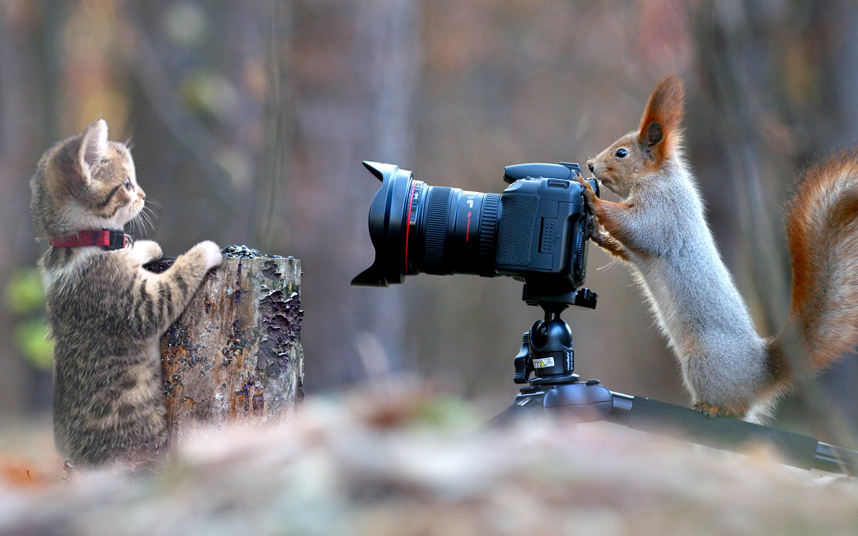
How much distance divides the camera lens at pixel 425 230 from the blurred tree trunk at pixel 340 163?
7.51 feet

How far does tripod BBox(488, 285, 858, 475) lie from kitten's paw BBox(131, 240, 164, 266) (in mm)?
1166

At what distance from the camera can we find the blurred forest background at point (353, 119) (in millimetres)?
4434

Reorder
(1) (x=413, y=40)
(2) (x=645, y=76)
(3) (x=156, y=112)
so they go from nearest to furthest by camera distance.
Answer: (1) (x=413, y=40) < (3) (x=156, y=112) < (2) (x=645, y=76)

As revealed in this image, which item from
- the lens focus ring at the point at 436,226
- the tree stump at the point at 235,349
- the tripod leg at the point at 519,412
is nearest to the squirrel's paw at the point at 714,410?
the tripod leg at the point at 519,412

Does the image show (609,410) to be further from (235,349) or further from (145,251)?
(145,251)

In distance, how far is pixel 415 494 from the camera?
51.8 inches

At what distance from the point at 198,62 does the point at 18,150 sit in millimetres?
3348

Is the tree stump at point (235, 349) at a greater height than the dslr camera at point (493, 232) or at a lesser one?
lesser

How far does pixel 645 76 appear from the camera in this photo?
24.9 ft

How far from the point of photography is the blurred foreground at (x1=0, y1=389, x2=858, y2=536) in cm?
128

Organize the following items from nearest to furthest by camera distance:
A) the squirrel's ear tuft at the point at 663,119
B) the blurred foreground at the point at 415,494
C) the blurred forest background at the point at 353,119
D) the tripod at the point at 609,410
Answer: the blurred foreground at the point at 415,494
the tripod at the point at 609,410
the squirrel's ear tuft at the point at 663,119
the blurred forest background at the point at 353,119

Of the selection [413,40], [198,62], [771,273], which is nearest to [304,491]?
[771,273]

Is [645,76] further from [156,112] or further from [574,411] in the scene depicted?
[574,411]

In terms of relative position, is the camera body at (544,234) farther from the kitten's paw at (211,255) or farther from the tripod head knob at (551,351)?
the kitten's paw at (211,255)
